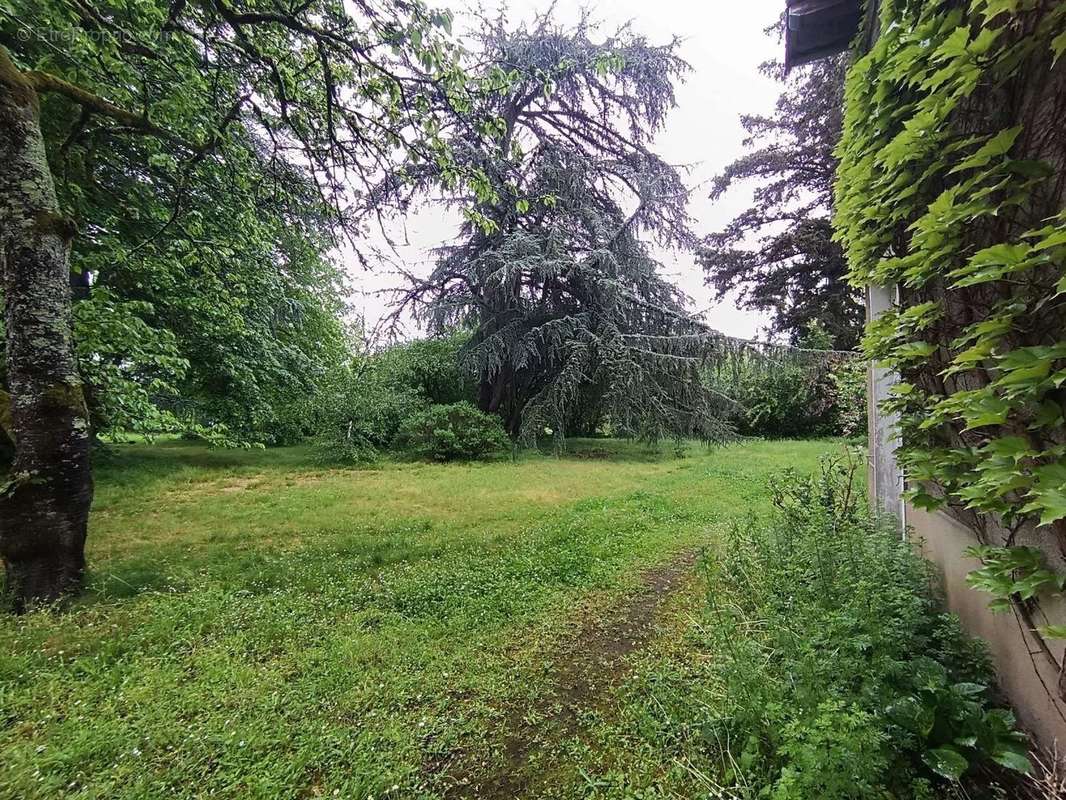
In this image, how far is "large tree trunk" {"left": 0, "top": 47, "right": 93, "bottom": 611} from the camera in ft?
9.28

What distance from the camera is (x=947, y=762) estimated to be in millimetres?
1341

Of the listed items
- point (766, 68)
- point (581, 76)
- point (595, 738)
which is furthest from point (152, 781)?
point (766, 68)

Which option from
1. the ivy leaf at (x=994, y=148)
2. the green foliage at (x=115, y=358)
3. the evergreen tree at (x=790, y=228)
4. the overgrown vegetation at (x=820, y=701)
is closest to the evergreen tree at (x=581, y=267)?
the evergreen tree at (x=790, y=228)

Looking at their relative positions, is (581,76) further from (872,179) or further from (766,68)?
(872,179)

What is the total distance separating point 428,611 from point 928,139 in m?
3.66

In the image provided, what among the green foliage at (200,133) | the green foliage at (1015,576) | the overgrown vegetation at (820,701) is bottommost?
the overgrown vegetation at (820,701)

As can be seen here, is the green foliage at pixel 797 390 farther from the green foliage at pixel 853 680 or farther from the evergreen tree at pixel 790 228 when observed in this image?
the evergreen tree at pixel 790 228

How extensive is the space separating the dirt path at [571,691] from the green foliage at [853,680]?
540 millimetres

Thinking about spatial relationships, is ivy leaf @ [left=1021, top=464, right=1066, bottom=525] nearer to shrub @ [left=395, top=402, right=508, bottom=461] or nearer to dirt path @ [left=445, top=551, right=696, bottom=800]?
dirt path @ [left=445, top=551, right=696, bottom=800]

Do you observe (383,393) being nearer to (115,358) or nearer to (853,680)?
(115,358)

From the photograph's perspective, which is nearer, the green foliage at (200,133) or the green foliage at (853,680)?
the green foliage at (853,680)

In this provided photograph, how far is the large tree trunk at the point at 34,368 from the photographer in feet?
9.28

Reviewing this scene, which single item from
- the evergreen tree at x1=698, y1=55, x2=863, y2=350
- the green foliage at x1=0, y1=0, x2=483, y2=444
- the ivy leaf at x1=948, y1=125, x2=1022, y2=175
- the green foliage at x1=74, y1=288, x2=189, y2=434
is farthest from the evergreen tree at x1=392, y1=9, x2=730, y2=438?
the ivy leaf at x1=948, y1=125, x2=1022, y2=175

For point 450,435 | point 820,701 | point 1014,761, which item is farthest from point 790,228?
point 1014,761
